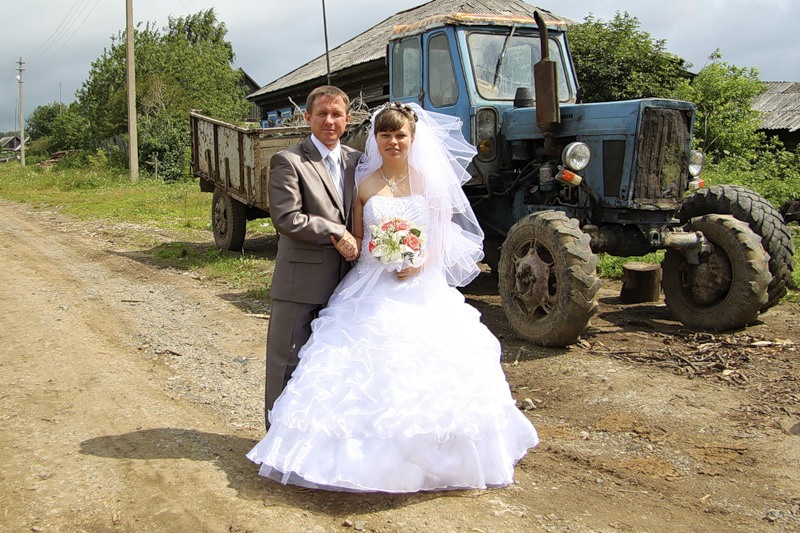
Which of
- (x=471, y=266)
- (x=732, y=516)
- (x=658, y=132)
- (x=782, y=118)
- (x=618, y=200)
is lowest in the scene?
(x=732, y=516)

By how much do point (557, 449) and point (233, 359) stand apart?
2868mm

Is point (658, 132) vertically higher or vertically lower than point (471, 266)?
higher

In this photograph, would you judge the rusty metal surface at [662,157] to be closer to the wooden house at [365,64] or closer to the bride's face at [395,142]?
the bride's face at [395,142]

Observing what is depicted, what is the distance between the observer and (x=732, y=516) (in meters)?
3.38

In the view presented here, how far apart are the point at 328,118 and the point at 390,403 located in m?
1.46

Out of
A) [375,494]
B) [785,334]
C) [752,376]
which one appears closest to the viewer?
[375,494]

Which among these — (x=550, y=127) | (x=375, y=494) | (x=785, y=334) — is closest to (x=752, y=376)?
(x=785, y=334)

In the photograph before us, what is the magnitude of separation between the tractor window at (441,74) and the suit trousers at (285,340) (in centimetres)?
419

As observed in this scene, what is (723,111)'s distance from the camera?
17469 millimetres

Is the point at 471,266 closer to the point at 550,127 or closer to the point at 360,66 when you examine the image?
the point at 550,127

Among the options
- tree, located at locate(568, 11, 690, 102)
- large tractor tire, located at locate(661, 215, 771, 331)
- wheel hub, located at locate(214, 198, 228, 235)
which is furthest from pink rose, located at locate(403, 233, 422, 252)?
tree, located at locate(568, 11, 690, 102)

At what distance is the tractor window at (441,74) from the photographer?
7496 mm

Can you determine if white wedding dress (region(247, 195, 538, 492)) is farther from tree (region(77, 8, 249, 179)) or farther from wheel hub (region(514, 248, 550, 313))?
tree (region(77, 8, 249, 179))

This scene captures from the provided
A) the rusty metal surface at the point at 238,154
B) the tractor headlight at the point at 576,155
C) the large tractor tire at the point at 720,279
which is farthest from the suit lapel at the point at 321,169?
the rusty metal surface at the point at 238,154
